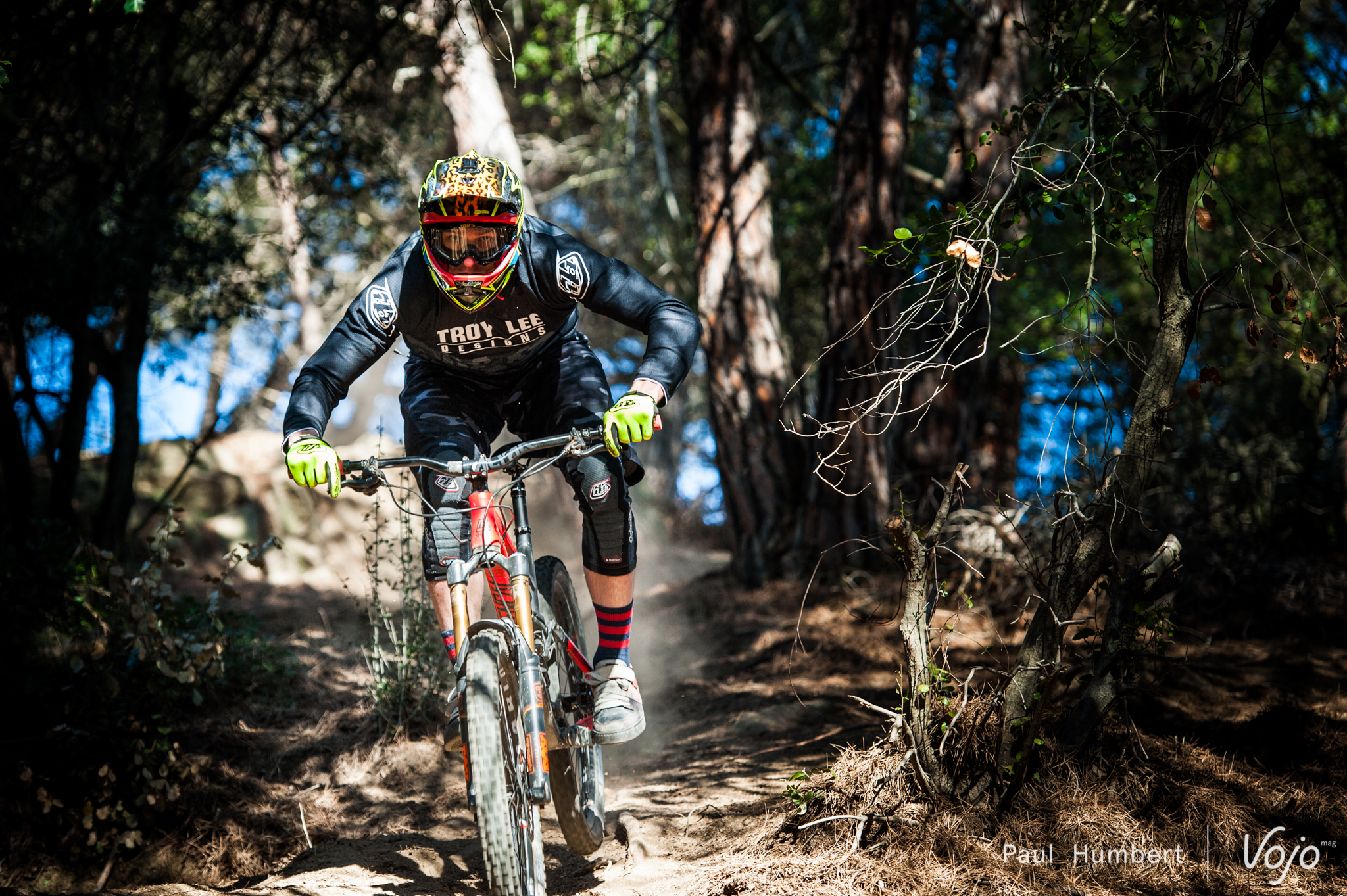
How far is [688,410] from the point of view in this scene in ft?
58.2

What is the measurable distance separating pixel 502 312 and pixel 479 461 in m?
0.82

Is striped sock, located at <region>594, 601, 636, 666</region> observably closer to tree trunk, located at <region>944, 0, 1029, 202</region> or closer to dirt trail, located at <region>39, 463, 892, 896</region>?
dirt trail, located at <region>39, 463, 892, 896</region>

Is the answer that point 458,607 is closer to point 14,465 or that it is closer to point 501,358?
point 501,358

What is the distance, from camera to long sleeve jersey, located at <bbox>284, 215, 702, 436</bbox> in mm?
3104

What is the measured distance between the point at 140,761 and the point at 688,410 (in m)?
14.4

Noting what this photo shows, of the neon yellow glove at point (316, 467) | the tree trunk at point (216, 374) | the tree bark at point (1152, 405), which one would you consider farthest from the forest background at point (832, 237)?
the tree trunk at point (216, 374)

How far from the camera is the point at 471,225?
2969 mm

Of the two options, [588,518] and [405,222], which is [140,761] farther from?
[405,222]

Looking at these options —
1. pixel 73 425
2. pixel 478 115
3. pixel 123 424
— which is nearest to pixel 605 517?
pixel 73 425

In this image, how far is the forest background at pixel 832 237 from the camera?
9.41 feet

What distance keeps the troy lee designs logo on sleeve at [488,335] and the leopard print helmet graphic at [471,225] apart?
17cm

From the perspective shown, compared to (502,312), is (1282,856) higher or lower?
lower

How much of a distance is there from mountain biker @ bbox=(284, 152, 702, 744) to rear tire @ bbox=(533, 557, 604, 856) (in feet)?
0.38

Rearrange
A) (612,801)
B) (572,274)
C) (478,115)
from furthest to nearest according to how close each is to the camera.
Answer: (478,115)
(612,801)
(572,274)
